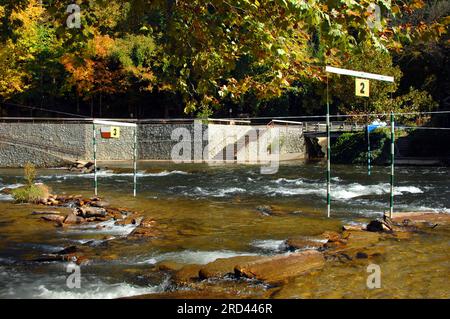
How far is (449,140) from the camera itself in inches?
1554

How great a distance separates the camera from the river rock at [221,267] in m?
7.30

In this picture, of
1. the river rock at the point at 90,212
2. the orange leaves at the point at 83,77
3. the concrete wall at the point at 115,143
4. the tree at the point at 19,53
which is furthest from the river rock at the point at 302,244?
the orange leaves at the point at 83,77

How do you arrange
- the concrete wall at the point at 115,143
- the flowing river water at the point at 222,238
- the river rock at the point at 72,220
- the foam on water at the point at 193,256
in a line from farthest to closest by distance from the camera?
the concrete wall at the point at 115,143, the river rock at the point at 72,220, the foam on water at the point at 193,256, the flowing river water at the point at 222,238

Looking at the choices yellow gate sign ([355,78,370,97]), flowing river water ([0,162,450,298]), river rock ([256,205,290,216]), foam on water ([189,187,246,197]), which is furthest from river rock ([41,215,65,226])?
yellow gate sign ([355,78,370,97])

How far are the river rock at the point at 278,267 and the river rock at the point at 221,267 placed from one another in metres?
0.24

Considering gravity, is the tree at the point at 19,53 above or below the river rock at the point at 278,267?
above

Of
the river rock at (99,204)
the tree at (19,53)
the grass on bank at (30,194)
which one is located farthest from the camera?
the tree at (19,53)

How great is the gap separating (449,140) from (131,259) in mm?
36363

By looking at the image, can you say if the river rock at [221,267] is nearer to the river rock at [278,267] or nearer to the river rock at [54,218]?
the river rock at [278,267]

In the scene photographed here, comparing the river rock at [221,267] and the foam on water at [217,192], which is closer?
the river rock at [221,267]

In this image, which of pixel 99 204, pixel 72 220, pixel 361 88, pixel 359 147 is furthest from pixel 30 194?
pixel 359 147
